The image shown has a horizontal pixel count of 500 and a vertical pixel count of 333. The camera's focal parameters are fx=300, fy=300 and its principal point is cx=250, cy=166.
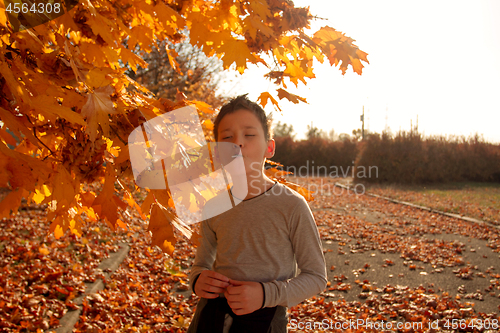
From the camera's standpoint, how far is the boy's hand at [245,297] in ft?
4.08

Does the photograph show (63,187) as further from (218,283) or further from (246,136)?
(246,136)

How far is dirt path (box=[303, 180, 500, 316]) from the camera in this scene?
4.16 m

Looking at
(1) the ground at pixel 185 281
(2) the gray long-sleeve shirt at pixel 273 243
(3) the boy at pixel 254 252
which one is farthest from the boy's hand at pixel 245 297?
(1) the ground at pixel 185 281

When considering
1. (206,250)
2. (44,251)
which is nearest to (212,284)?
(206,250)

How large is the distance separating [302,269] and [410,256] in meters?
5.14

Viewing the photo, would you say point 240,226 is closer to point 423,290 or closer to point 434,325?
point 434,325

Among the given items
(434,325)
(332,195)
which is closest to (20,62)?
(434,325)

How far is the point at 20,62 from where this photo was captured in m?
0.95

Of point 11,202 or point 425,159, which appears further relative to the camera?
point 425,159

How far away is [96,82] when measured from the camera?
97 cm

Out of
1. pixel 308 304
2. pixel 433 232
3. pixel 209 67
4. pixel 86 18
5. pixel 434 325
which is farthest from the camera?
pixel 209 67

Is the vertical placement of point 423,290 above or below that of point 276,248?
below

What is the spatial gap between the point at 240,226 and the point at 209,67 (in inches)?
356

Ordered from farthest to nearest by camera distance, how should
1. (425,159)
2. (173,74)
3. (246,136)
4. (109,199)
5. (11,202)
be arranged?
(425,159) → (173,74) → (246,136) → (11,202) → (109,199)
